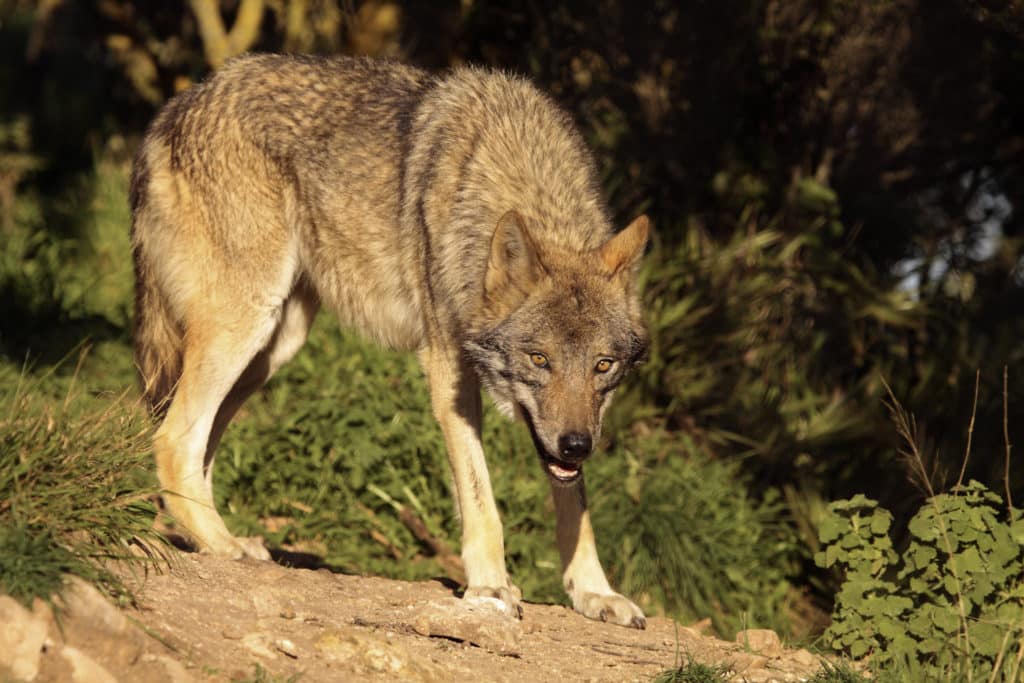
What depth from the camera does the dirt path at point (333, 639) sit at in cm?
315

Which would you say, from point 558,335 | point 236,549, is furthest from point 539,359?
point 236,549

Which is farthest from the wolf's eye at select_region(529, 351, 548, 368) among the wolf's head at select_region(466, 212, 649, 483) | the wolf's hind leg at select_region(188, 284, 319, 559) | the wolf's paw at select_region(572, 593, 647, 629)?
the wolf's hind leg at select_region(188, 284, 319, 559)

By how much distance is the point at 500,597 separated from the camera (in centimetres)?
457

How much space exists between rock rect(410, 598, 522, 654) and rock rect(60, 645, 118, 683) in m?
1.13

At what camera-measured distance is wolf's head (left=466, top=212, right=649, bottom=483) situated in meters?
4.34

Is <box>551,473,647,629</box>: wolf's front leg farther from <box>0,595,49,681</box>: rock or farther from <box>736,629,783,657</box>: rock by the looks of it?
<box>0,595,49,681</box>: rock

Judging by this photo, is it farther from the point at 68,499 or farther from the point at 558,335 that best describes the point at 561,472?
the point at 68,499

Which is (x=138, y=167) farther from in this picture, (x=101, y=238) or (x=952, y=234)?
(x=952, y=234)

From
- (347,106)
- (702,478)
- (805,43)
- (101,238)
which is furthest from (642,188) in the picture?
(101,238)

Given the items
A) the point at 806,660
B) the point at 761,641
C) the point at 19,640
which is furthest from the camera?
the point at 761,641

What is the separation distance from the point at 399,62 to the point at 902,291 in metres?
3.89

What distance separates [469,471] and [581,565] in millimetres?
595

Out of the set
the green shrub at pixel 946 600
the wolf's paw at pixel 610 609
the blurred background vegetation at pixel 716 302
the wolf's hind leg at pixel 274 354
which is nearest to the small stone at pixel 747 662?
the green shrub at pixel 946 600

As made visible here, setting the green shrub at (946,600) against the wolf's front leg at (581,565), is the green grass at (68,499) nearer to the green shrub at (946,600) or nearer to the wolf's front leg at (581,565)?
the wolf's front leg at (581,565)
